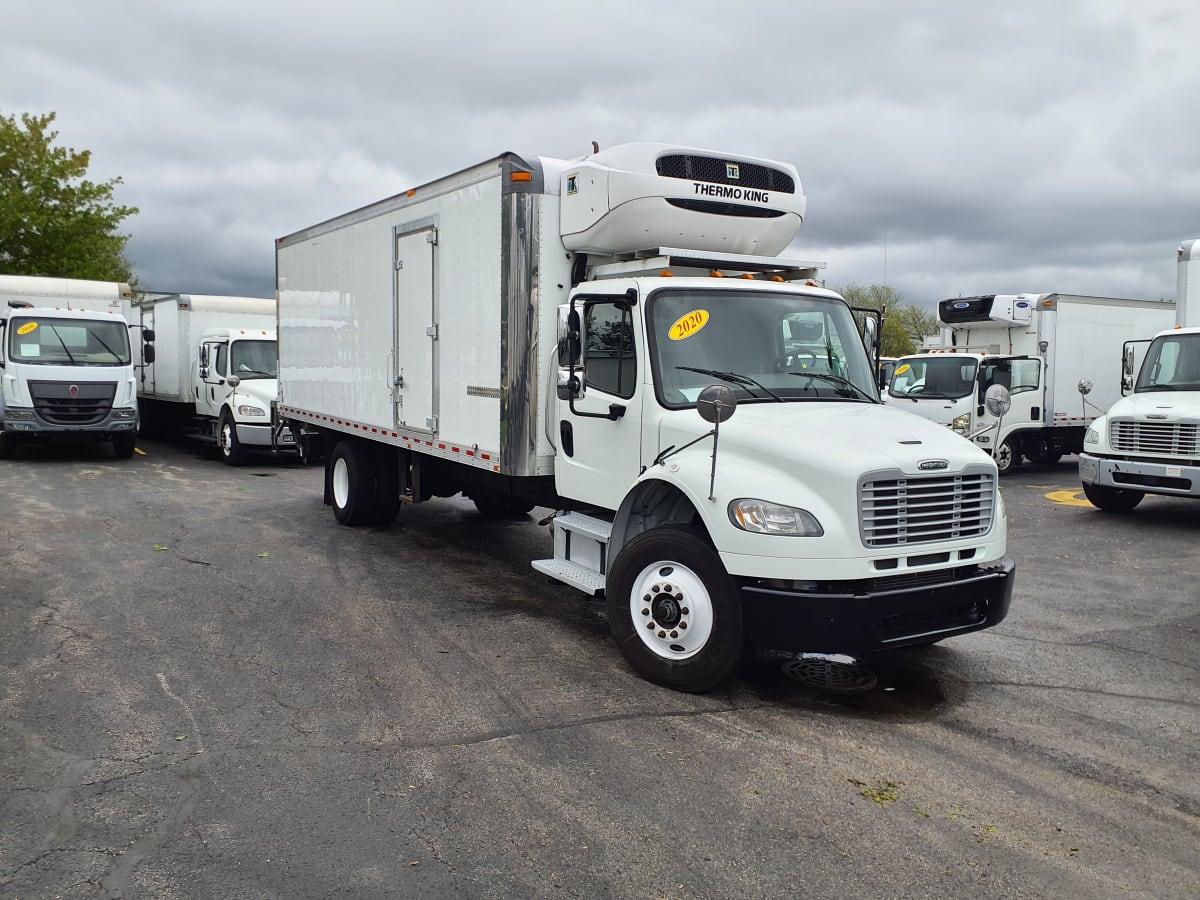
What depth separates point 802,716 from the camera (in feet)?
17.5

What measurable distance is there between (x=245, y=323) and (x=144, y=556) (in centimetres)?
1244

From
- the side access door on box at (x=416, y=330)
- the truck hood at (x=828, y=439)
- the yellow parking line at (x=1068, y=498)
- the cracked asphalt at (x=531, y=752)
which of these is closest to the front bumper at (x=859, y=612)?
the cracked asphalt at (x=531, y=752)

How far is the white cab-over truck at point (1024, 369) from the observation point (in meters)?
17.4

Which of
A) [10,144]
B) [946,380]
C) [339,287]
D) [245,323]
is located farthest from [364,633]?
[10,144]

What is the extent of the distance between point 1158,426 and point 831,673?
7.76 metres

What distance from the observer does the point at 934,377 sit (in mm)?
17844

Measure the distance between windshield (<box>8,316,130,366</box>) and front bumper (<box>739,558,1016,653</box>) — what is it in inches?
631

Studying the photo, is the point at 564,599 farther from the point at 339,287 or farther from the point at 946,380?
the point at 946,380

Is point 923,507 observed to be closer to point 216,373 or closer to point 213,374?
point 216,373

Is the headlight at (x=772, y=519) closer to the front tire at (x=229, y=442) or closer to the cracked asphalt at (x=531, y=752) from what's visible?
the cracked asphalt at (x=531, y=752)

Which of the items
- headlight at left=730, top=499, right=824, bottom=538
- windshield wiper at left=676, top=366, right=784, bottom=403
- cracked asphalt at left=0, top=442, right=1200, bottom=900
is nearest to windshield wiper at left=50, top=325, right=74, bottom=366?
cracked asphalt at left=0, top=442, right=1200, bottom=900

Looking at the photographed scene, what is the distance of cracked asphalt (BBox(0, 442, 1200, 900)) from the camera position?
3688 mm

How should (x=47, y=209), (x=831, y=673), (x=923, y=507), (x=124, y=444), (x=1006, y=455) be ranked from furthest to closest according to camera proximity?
(x=47, y=209)
(x=124, y=444)
(x=1006, y=455)
(x=831, y=673)
(x=923, y=507)

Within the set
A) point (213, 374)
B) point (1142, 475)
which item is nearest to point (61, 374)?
point (213, 374)
